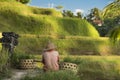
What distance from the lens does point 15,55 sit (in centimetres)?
1467

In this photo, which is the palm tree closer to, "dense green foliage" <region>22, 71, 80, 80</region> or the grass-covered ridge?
"dense green foliage" <region>22, 71, 80, 80</region>

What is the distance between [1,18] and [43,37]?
6.45 meters

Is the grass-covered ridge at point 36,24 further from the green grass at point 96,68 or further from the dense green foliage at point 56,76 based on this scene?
the dense green foliage at point 56,76

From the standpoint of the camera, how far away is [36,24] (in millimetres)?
32312

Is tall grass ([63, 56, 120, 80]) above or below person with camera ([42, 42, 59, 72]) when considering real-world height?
below

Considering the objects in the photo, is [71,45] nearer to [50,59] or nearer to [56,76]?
[50,59]

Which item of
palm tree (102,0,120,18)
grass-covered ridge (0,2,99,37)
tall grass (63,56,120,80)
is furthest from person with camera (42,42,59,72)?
grass-covered ridge (0,2,99,37)

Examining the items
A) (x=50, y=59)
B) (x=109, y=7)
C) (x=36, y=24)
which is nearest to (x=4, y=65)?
→ (x=50, y=59)

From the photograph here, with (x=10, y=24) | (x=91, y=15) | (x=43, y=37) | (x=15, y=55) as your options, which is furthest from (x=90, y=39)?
(x=91, y=15)

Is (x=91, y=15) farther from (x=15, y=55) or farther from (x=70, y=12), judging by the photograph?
(x=15, y=55)

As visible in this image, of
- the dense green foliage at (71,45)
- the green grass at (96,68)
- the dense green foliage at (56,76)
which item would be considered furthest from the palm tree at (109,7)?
the dense green foliage at (71,45)

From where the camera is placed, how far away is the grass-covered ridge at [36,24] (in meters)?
32.0

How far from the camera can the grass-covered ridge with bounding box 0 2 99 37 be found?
105 feet

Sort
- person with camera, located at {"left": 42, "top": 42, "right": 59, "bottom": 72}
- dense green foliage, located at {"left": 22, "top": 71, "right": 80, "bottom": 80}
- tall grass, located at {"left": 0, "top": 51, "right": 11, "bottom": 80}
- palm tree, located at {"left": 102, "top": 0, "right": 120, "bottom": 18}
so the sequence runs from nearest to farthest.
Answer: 1. dense green foliage, located at {"left": 22, "top": 71, "right": 80, "bottom": 80}
2. tall grass, located at {"left": 0, "top": 51, "right": 11, "bottom": 80}
3. person with camera, located at {"left": 42, "top": 42, "right": 59, "bottom": 72}
4. palm tree, located at {"left": 102, "top": 0, "right": 120, "bottom": 18}
